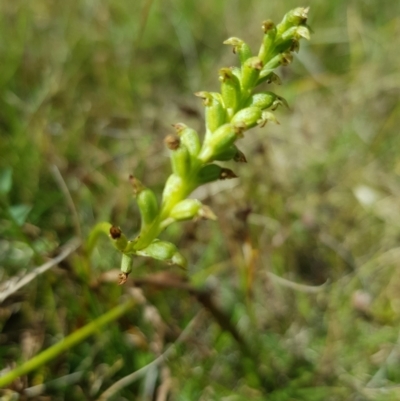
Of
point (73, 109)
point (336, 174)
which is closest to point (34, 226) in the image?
point (73, 109)

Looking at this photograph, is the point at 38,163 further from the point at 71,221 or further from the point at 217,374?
the point at 217,374

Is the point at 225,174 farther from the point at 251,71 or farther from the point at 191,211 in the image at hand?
the point at 251,71

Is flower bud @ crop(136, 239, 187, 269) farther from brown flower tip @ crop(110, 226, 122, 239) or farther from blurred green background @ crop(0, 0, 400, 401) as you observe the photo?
blurred green background @ crop(0, 0, 400, 401)

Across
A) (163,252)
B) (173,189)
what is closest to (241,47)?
(173,189)

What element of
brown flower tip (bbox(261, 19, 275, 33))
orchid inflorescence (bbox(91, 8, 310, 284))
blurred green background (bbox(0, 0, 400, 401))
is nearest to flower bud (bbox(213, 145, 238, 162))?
orchid inflorescence (bbox(91, 8, 310, 284))

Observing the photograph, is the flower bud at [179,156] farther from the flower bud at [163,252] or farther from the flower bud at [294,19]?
the flower bud at [294,19]

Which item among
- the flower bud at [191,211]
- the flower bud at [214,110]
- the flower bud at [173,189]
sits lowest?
the flower bud at [191,211]

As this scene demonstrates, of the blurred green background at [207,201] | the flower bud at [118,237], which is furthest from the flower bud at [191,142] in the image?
the blurred green background at [207,201]
